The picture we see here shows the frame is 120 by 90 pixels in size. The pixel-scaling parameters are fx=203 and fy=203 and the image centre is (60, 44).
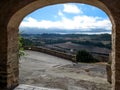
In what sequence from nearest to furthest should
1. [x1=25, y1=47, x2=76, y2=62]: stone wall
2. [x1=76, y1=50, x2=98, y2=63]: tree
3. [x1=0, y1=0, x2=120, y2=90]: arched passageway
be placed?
[x1=0, y1=0, x2=120, y2=90]: arched passageway, [x1=76, y1=50, x2=98, y2=63]: tree, [x1=25, y1=47, x2=76, y2=62]: stone wall

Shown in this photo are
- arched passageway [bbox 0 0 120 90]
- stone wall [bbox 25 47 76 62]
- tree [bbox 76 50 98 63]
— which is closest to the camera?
arched passageway [bbox 0 0 120 90]

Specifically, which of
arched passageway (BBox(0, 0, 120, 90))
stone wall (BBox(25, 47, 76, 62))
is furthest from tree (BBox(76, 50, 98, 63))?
arched passageway (BBox(0, 0, 120, 90))

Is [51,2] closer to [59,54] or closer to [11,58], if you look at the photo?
[11,58]

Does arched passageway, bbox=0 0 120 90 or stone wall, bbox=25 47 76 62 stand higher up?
arched passageway, bbox=0 0 120 90

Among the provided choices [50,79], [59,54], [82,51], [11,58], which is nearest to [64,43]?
[59,54]

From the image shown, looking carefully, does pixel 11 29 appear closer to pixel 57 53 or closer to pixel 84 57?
pixel 84 57

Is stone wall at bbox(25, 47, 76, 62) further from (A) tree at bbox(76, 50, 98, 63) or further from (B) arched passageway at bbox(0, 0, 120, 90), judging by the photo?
(B) arched passageway at bbox(0, 0, 120, 90)

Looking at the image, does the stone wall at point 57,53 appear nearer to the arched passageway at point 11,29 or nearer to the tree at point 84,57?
the tree at point 84,57

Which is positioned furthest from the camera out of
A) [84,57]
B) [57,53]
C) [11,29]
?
[57,53]

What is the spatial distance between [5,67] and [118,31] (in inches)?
113

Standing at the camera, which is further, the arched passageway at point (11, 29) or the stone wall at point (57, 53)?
the stone wall at point (57, 53)

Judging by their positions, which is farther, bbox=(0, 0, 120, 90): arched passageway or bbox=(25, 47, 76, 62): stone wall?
bbox=(25, 47, 76, 62): stone wall

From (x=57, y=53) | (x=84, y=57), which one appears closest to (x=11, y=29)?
(x=84, y=57)

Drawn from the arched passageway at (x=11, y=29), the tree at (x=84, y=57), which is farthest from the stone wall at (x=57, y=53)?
the arched passageway at (x=11, y=29)
